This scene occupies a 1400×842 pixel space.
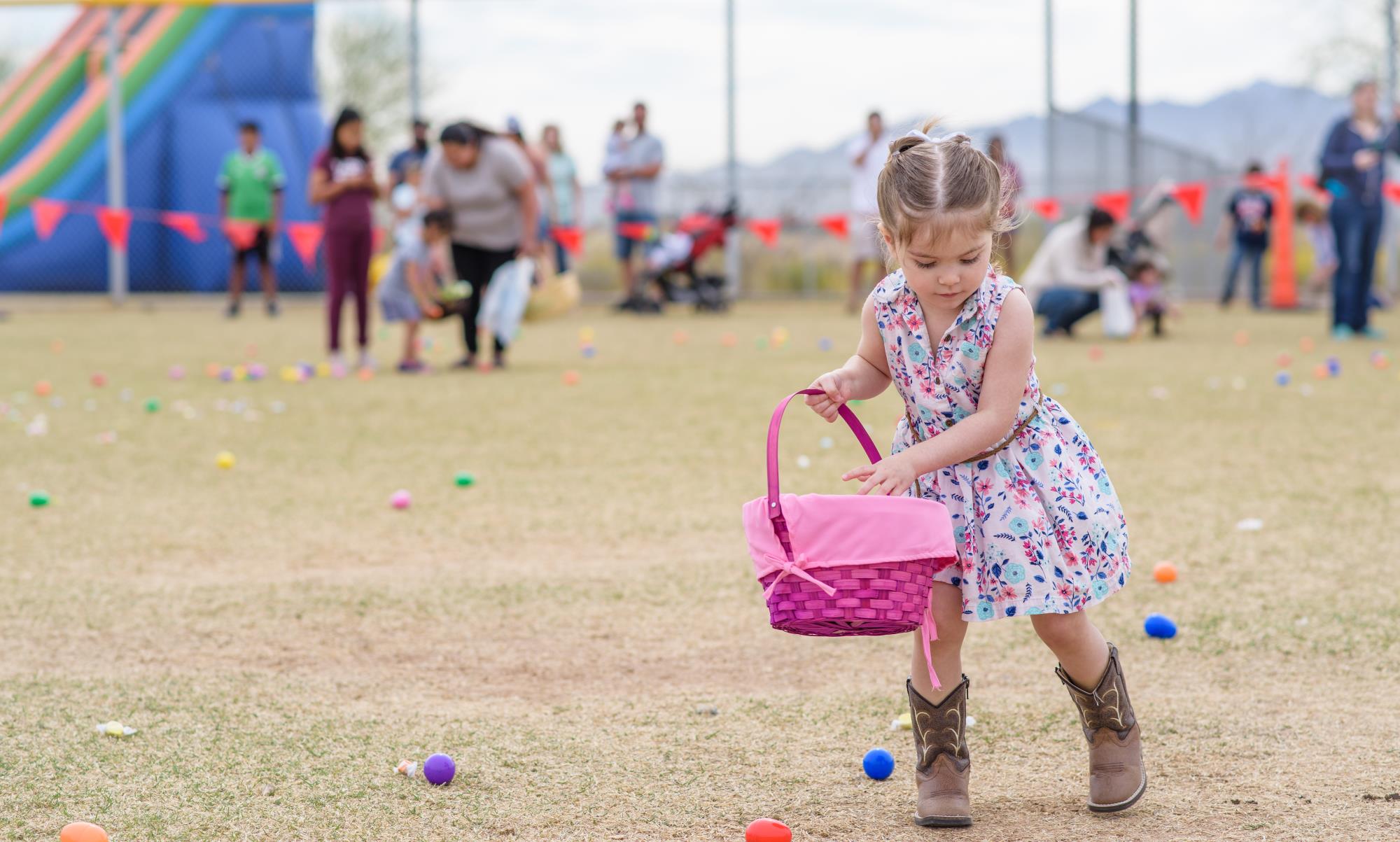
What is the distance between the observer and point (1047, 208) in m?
17.8

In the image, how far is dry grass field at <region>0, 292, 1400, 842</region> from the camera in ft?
9.09

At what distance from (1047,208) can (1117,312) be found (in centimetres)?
498

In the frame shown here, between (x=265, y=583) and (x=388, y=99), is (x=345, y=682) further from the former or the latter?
(x=388, y=99)

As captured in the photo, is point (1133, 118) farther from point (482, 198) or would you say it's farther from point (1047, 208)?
point (482, 198)

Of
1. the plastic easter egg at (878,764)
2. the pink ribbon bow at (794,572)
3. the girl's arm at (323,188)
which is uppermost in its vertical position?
the girl's arm at (323,188)

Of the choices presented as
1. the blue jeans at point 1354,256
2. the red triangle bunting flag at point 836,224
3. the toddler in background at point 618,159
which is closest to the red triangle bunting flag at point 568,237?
the toddler in background at point 618,159

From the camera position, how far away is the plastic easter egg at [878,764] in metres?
2.93

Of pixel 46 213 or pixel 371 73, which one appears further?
pixel 371 73

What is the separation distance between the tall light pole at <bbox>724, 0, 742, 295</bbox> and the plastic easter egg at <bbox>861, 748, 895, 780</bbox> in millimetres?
14309

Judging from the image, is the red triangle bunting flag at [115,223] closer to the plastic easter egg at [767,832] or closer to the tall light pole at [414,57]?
the tall light pole at [414,57]

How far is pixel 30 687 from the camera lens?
11.3 feet

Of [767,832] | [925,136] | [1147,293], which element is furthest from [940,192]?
[1147,293]

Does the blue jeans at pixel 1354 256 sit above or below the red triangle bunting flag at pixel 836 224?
below

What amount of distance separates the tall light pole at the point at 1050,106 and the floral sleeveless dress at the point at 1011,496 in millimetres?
16389
